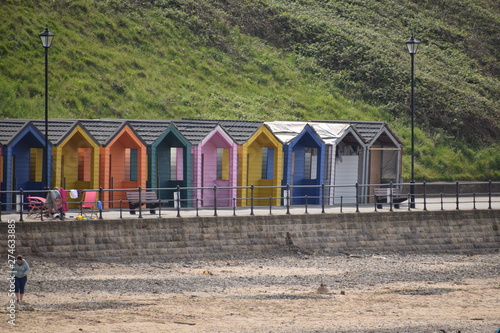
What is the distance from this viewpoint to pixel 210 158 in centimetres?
3744

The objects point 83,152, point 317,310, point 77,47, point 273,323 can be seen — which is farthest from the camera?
point 77,47

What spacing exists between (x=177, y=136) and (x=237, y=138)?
2913mm

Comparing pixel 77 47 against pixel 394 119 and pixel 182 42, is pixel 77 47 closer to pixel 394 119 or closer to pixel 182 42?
pixel 182 42

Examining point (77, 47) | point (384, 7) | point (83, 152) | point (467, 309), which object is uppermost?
point (384, 7)

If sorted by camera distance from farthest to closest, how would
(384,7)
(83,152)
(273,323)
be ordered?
(384,7), (83,152), (273,323)

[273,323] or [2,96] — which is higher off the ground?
[2,96]

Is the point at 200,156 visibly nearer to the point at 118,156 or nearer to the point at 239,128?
the point at 239,128

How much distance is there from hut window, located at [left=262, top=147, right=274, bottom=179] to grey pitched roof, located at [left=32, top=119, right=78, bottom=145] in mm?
8658

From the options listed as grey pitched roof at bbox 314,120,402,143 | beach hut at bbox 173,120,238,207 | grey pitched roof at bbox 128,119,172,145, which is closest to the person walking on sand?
grey pitched roof at bbox 128,119,172,145

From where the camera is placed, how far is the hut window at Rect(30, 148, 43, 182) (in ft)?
112

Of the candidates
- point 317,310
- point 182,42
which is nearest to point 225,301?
point 317,310

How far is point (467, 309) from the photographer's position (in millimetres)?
26000

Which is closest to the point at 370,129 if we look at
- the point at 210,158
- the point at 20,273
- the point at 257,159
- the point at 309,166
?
the point at 309,166

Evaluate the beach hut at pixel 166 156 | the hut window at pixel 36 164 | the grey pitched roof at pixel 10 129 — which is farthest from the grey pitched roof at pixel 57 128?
the beach hut at pixel 166 156
